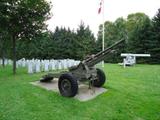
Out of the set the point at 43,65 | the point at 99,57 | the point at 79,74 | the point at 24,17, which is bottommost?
the point at 79,74

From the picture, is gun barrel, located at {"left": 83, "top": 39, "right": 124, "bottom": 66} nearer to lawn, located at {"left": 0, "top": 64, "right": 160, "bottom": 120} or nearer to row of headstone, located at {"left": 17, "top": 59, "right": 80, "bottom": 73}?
lawn, located at {"left": 0, "top": 64, "right": 160, "bottom": 120}

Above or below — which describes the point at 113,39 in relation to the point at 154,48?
above

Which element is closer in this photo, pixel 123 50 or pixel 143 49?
pixel 143 49

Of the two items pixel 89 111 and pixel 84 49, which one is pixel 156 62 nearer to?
pixel 84 49

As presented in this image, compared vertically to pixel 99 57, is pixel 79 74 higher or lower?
lower

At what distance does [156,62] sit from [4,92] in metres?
25.0

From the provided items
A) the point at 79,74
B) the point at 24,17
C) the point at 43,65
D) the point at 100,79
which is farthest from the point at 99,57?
the point at 43,65

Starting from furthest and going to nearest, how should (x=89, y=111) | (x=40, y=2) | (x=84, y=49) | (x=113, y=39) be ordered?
1. (x=113, y=39)
2. (x=84, y=49)
3. (x=40, y=2)
4. (x=89, y=111)

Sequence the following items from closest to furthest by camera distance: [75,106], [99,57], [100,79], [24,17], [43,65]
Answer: [75,106]
[99,57]
[100,79]
[24,17]
[43,65]

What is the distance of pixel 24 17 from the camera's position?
1295 centimetres

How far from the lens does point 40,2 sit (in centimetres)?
1320

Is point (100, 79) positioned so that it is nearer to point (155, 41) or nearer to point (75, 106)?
point (75, 106)

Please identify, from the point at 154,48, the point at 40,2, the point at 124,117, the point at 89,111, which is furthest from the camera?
the point at 154,48

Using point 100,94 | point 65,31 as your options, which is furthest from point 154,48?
point 100,94
